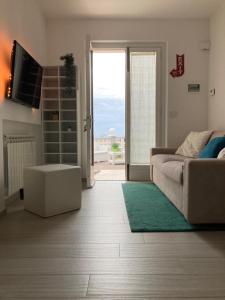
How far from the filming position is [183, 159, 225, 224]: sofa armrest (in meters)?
2.28

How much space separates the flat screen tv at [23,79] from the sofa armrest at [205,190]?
1.93m

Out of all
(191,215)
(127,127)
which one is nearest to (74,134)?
(127,127)

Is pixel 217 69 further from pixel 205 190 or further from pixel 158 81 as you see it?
pixel 205 190

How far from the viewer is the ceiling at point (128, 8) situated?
405cm

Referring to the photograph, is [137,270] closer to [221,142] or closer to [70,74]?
[221,142]

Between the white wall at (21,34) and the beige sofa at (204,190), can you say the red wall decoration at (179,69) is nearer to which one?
the white wall at (21,34)

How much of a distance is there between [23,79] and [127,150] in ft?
7.45

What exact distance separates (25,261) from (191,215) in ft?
4.36

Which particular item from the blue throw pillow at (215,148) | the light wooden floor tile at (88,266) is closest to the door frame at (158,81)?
the blue throw pillow at (215,148)

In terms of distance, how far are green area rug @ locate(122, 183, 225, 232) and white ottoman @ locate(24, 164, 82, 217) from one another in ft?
1.99

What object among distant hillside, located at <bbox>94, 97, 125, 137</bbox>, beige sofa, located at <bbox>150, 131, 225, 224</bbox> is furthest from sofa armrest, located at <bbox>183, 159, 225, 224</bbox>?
distant hillside, located at <bbox>94, 97, 125, 137</bbox>

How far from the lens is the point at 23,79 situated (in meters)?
3.26

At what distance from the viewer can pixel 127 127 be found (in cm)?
493

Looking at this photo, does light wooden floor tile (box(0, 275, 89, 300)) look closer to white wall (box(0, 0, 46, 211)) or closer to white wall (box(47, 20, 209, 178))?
white wall (box(0, 0, 46, 211))
